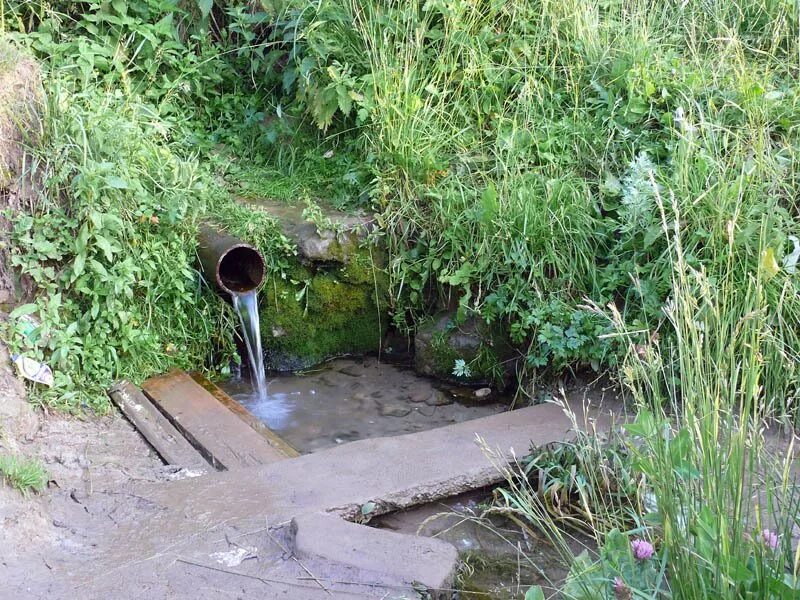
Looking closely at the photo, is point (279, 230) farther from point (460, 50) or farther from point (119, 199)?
point (460, 50)

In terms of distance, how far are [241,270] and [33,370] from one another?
1613 mm

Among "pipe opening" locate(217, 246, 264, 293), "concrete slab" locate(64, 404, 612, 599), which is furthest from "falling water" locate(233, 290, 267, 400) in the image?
"concrete slab" locate(64, 404, 612, 599)

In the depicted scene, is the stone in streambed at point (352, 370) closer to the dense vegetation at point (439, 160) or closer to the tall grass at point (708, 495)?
the dense vegetation at point (439, 160)

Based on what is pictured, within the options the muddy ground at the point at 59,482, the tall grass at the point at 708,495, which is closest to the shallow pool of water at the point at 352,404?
the muddy ground at the point at 59,482

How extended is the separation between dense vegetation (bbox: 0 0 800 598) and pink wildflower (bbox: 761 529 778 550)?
116 centimetres

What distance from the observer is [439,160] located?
536 cm

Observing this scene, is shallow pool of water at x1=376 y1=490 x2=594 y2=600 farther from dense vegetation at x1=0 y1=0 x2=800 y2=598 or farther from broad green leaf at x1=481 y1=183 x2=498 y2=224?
broad green leaf at x1=481 y1=183 x2=498 y2=224

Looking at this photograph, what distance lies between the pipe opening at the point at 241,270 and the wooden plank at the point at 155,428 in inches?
33.6

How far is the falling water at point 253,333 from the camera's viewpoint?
16.9 ft

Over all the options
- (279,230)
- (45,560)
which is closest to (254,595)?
(45,560)

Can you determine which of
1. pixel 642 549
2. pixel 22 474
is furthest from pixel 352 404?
pixel 642 549

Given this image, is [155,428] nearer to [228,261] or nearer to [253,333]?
[253,333]

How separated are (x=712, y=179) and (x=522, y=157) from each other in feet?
3.82

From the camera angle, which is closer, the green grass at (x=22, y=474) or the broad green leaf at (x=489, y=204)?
the green grass at (x=22, y=474)
